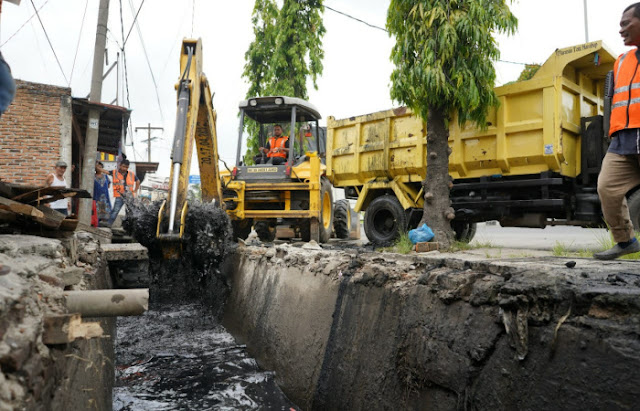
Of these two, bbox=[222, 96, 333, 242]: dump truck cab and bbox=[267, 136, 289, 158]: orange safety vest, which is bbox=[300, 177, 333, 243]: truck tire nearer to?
bbox=[222, 96, 333, 242]: dump truck cab

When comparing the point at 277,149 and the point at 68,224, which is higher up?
the point at 277,149

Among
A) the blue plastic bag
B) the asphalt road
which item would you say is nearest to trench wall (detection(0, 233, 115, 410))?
the blue plastic bag

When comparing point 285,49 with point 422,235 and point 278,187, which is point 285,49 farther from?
point 422,235

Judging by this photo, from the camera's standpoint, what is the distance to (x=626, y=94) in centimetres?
306

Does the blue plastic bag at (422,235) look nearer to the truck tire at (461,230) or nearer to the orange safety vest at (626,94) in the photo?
the truck tire at (461,230)

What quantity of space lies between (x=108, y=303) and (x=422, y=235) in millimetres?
4352

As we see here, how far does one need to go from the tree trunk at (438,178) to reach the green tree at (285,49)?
768cm

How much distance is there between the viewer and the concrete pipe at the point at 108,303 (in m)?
2.14

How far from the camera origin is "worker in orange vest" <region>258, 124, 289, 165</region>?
8703 millimetres

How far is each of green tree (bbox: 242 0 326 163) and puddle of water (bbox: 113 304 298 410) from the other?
8201mm

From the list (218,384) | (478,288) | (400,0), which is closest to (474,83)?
(400,0)

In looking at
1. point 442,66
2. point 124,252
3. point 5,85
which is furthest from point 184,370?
point 442,66

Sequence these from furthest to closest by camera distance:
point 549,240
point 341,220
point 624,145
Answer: point 341,220, point 549,240, point 624,145

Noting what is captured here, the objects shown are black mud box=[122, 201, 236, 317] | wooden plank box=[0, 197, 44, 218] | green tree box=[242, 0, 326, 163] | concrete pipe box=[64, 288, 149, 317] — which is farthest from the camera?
green tree box=[242, 0, 326, 163]
